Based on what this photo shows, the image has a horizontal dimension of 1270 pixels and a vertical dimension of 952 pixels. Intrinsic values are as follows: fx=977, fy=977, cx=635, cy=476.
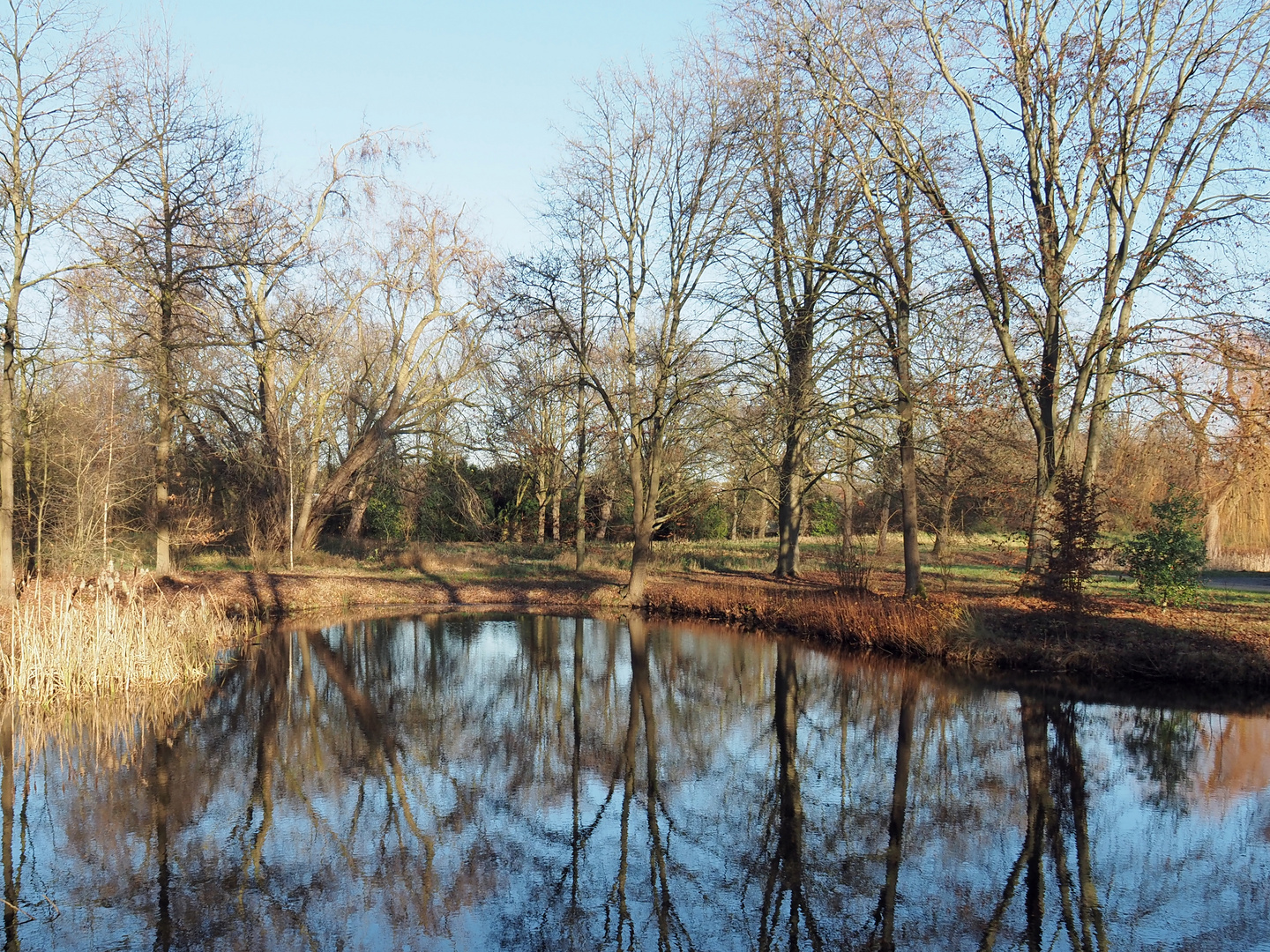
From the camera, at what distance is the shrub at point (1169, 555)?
51.5ft

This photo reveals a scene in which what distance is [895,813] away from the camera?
27.8 ft

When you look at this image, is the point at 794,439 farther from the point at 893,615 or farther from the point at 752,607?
the point at 893,615

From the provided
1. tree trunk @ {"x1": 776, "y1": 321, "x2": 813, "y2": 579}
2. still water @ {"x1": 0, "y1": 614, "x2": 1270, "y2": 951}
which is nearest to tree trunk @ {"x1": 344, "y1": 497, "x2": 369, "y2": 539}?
tree trunk @ {"x1": 776, "y1": 321, "x2": 813, "y2": 579}

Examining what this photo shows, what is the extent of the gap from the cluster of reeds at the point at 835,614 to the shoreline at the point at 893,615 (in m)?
0.02

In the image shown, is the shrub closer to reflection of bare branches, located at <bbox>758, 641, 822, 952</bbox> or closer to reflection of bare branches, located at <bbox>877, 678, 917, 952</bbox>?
reflection of bare branches, located at <bbox>877, 678, 917, 952</bbox>

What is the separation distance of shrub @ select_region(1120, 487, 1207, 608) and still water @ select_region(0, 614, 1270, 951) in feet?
12.9

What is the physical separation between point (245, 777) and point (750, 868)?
196 inches

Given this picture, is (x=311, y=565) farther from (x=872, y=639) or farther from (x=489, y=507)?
(x=872, y=639)

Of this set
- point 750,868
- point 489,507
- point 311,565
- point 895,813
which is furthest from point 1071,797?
point 489,507

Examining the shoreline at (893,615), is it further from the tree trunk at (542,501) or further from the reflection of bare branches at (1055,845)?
the tree trunk at (542,501)

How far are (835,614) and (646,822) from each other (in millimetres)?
9985

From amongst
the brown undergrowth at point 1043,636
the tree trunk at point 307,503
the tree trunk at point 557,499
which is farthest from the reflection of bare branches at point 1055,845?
the tree trunk at point 557,499

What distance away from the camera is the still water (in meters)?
6.27

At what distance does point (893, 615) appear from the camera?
1652 centimetres
